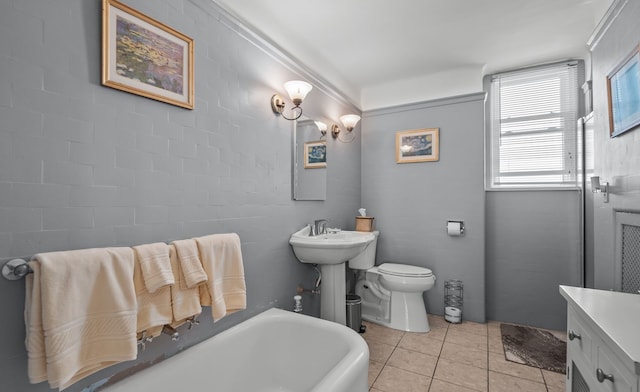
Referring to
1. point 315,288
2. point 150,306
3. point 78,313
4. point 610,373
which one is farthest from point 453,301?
point 78,313

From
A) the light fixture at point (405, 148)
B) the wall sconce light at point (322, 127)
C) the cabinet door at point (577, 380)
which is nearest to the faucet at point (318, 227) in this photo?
the wall sconce light at point (322, 127)

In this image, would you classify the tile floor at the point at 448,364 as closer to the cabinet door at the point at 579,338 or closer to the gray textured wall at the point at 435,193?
the gray textured wall at the point at 435,193

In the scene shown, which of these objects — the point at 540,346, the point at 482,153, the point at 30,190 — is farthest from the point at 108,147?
the point at 540,346

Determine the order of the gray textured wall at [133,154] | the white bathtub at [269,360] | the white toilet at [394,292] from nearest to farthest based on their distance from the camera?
1. the gray textured wall at [133,154]
2. the white bathtub at [269,360]
3. the white toilet at [394,292]

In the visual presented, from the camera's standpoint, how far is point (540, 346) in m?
2.41

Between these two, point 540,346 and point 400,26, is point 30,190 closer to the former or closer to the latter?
point 400,26

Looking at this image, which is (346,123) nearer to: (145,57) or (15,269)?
(145,57)

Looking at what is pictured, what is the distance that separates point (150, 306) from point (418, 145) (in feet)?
9.24

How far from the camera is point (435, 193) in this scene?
3082 millimetres

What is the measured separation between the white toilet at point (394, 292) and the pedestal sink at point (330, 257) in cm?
69

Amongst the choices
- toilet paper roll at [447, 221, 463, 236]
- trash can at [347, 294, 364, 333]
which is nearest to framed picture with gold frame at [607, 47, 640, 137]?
toilet paper roll at [447, 221, 463, 236]

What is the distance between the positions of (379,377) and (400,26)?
2.59 m

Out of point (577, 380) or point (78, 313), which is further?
point (577, 380)

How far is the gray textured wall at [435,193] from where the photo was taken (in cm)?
290
